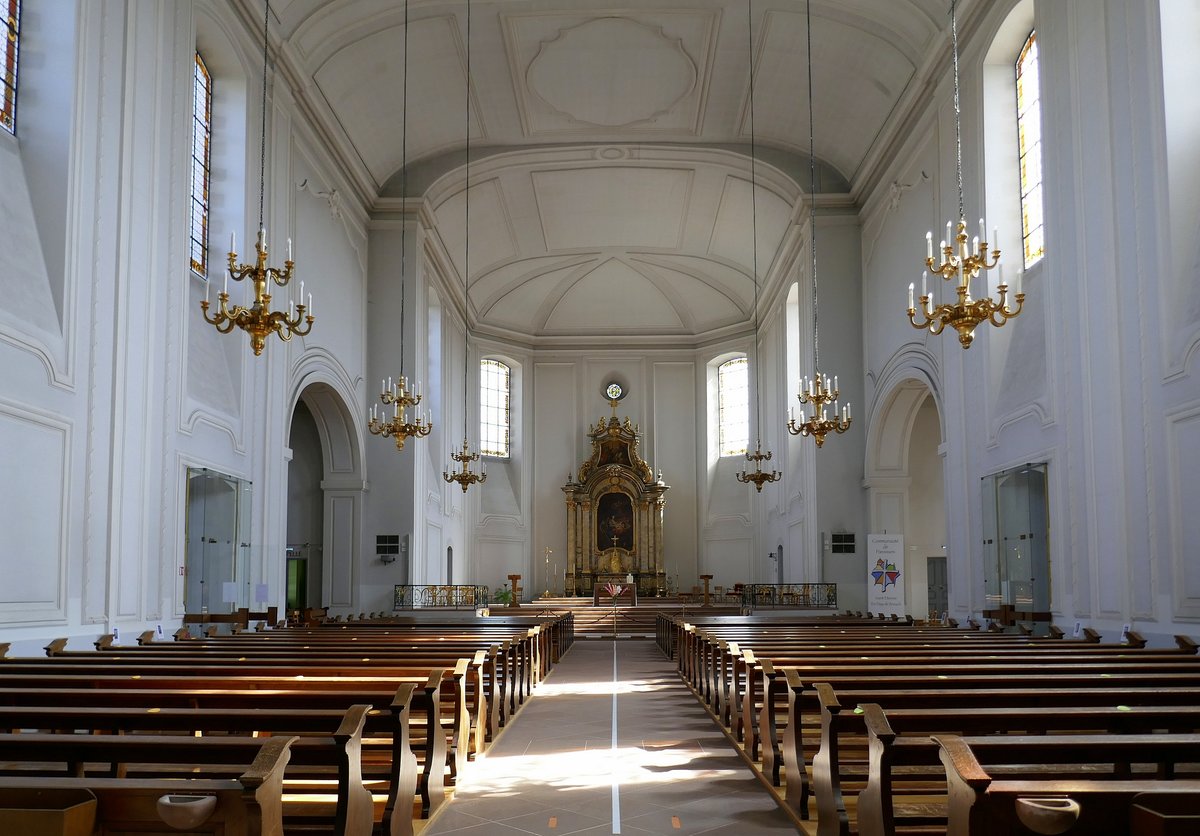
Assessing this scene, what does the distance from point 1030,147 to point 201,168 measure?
1047 centimetres

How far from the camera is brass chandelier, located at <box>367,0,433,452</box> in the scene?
14625 millimetres

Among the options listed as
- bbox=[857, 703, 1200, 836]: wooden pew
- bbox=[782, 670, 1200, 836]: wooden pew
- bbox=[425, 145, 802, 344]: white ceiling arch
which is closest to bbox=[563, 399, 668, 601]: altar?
bbox=[425, 145, 802, 344]: white ceiling arch

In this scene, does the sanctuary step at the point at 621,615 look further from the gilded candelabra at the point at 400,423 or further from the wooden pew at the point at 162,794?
the wooden pew at the point at 162,794

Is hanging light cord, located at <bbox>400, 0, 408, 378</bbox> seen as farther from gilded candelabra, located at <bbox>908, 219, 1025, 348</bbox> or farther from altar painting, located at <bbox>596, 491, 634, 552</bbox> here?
altar painting, located at <bbox>596, 491, 634, 552</bbox>

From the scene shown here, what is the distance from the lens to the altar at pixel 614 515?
30109 millimetres

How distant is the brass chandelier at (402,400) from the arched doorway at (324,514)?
2.53 feet

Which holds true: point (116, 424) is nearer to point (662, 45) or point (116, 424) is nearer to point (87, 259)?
point (87, 259)

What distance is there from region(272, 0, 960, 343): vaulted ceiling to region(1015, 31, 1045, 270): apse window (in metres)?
1.85

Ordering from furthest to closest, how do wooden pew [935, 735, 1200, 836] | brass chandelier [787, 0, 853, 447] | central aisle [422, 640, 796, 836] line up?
brass chandelier [787, 0, 853, 447], central aisle [422, 640, 796, 836], wooden pew [935, 735, 1200, 836]

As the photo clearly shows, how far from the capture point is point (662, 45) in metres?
17.5

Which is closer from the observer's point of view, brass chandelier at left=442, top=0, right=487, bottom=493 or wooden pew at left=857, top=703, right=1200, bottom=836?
wooden pew at left=857, top=703, right=1200, bottom=836

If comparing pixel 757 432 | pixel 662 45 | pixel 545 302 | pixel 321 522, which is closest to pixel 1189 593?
pixel 662 45

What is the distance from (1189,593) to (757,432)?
776 inches

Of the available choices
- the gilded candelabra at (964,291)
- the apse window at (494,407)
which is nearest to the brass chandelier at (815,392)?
the gilded candelabra at (964,291)
